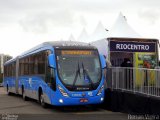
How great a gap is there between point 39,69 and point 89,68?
3272mm

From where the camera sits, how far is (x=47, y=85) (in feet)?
59.7

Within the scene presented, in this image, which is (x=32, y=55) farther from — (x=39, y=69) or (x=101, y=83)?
(x=101, y=83)

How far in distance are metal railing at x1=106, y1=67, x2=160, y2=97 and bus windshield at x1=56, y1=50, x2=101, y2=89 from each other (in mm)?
781

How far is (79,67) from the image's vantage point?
57.9ft

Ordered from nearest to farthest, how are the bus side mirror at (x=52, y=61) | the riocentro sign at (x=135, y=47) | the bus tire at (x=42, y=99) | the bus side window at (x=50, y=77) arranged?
1. the bus side window at (x=50, y=77)
2. the bus side mirror at (x=52, y=61)
3. the bus tire at (x=42, y=99)
4. the riocentro sign at (x=135, y=47)

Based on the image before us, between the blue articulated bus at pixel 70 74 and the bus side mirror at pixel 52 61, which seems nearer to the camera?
the blue articulated bus at pixel 70 74

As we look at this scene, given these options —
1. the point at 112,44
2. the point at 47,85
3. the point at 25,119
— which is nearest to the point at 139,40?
the point at 112,44

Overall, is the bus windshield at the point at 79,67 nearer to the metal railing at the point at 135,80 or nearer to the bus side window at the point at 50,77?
the bus side window at the point at 50,77

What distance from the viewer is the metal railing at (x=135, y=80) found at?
47.6 ft

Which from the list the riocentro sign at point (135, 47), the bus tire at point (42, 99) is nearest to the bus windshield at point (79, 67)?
the bus tire at point (42, 99)

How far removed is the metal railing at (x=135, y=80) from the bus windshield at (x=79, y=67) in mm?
781

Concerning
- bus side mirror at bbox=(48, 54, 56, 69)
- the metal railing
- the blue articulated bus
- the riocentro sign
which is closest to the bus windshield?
the blue articulated bus

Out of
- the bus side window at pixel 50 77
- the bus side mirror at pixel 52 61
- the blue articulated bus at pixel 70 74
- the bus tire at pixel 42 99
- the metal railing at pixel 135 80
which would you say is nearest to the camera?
the metal railing at pixel 135 80

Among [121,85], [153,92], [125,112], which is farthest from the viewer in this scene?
[121,85]
